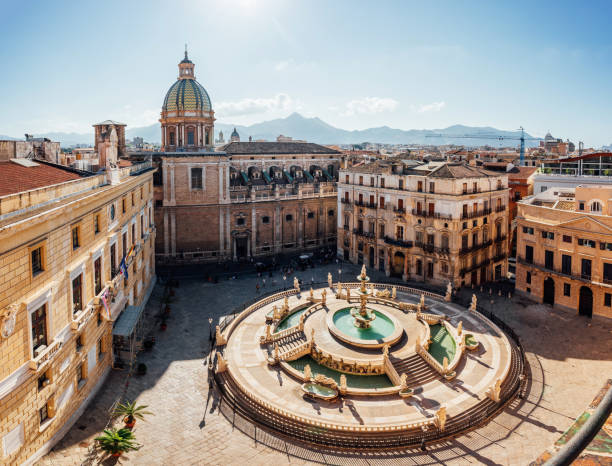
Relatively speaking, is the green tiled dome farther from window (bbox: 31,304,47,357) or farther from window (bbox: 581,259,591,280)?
window (bbox: 581,259,591,280)

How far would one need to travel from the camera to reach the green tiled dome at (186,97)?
6241cm

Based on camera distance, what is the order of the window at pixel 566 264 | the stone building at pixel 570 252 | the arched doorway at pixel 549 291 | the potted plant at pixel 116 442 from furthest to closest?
1. the arched doorway at pixel 549 291
2. the window at pixel 566 264
3. the stone building at pixel 570 252
4. the potted plant at pixel 116 442

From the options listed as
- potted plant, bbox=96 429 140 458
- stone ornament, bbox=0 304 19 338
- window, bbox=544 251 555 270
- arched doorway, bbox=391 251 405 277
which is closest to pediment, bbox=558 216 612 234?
window, bbox=544 251 555 270

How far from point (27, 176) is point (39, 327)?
8.63m

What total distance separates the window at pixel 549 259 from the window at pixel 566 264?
84 centimetres

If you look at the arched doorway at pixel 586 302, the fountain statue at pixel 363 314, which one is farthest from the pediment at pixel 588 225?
the fountain statue at pixel 363 314

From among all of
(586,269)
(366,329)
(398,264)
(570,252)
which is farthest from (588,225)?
(366,329)

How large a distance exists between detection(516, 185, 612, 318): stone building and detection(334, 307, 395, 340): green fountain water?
16681mm

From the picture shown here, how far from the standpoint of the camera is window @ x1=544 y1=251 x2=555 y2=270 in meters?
41.2

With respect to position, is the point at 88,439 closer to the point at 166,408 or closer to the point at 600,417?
the point at 166,408

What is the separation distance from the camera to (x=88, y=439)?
21734 mm

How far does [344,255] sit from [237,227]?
14381 millimetres

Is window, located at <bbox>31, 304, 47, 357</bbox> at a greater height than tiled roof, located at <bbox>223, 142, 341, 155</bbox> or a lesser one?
lesser

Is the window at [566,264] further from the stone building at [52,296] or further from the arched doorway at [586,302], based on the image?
the stone building at [52,296]
